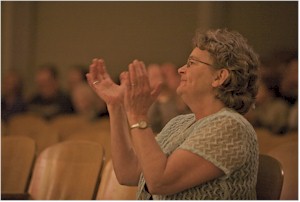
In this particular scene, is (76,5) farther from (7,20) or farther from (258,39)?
(258,39)

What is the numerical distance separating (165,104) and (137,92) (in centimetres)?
343

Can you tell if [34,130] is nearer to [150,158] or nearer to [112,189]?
[112,189]

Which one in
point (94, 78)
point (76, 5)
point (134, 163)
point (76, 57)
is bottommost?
point (76, 57)

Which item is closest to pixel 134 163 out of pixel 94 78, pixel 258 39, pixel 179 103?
pixel 94 78

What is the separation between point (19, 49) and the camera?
8.98 m

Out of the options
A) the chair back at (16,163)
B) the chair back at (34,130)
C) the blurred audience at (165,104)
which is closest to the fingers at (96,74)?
the chair back at (16,163)

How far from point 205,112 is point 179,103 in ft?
11.9

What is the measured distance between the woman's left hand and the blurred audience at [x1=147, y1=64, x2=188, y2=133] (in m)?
3.00

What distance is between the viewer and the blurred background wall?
8352 mm

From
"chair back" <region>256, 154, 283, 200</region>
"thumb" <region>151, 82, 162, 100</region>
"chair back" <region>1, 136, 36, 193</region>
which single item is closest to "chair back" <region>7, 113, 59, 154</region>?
"chair back" <region>1, 136, 36, 193</region>

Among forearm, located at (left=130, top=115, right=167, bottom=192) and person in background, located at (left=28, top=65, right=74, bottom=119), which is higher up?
forearm, located at (left=130, top=115, right=167, bottom=192)

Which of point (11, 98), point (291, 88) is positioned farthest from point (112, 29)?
point (291, 88)

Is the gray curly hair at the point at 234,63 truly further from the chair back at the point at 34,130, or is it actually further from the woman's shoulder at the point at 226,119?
the chair back at the point at 34,130

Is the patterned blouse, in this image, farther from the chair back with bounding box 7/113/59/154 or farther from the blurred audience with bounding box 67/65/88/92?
the blurred audience with bounding box 67/65/88/92
